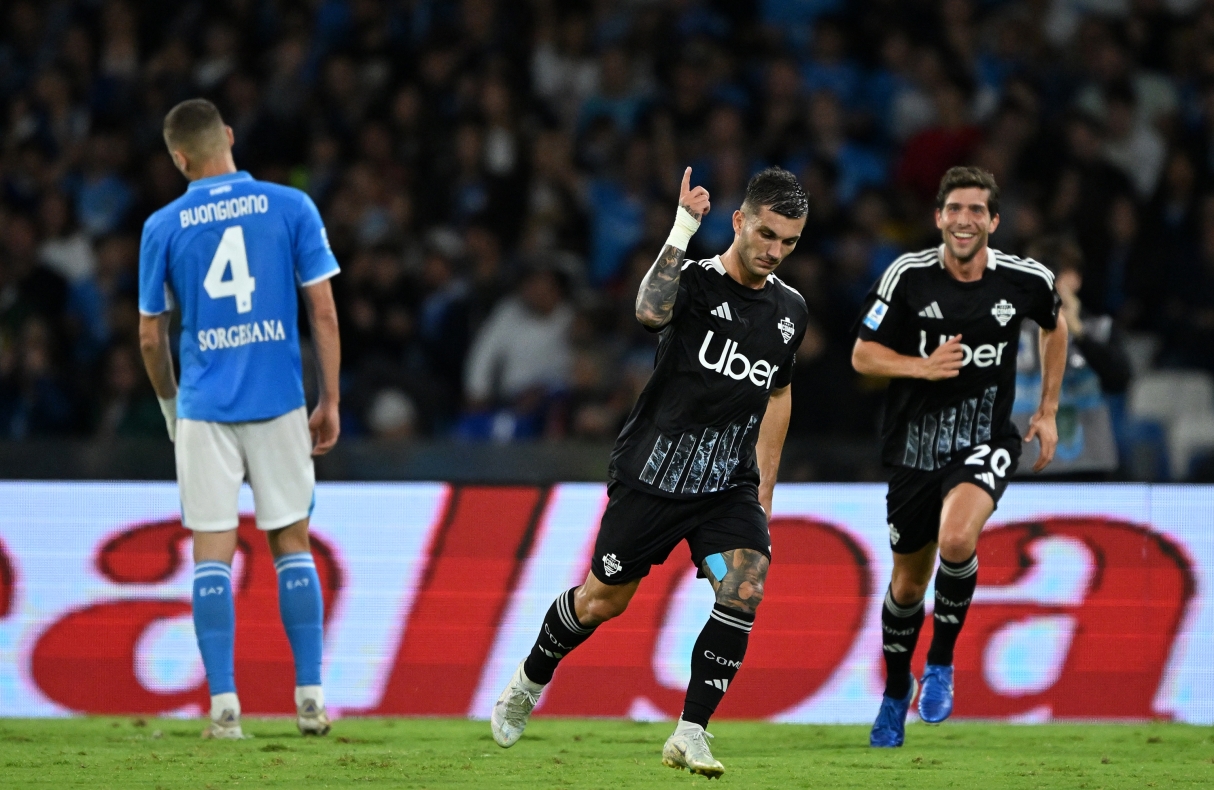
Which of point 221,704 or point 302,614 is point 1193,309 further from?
point 221,704

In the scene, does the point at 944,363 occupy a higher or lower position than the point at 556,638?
higher

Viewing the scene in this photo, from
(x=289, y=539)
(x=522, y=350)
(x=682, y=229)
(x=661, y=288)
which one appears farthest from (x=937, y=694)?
(x=522, y=350)

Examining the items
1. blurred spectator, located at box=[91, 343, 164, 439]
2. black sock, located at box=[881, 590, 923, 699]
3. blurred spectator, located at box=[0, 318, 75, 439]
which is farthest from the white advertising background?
blurred spectator, located at box=[0, 318, 75, 439]

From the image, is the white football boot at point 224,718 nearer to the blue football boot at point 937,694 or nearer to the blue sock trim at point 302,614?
the blue sock trim at point 302,614

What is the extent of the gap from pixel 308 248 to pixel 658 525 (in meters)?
1.85

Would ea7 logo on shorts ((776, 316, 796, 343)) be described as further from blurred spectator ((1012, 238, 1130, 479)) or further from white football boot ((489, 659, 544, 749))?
blurred spectator ((1012, 238, 1130, 479))

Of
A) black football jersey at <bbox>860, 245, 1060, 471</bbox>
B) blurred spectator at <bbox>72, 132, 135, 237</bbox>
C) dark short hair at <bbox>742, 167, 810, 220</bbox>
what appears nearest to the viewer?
dark short hair at <bbox>742, 167, 810, 220</bbox>

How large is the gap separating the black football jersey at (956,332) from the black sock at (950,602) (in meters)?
0.41

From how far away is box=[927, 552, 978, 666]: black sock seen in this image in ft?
20.7

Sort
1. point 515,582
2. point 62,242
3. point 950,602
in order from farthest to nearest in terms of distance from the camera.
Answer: point 62,242
point 515,582
point 950,602

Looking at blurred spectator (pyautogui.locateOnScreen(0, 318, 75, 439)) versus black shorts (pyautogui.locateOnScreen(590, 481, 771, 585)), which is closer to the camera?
black shorts (pyautogui.locateOnScreen(590, 481, 771, 585))

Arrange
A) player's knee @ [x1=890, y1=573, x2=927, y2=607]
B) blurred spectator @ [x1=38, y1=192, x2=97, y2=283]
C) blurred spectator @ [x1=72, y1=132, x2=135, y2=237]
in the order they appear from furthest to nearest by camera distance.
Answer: blurred spectator @ [x1=72, y1=132, x2=135, y2=237] → blurred spectator @ [x1=38, y1=192, x2=97, y2=283] → player's knee @ [x1=890, y1=573, x2=927, y2=607]

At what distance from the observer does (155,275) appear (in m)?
6.21

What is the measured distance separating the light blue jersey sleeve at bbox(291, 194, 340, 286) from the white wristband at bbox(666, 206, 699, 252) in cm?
170
